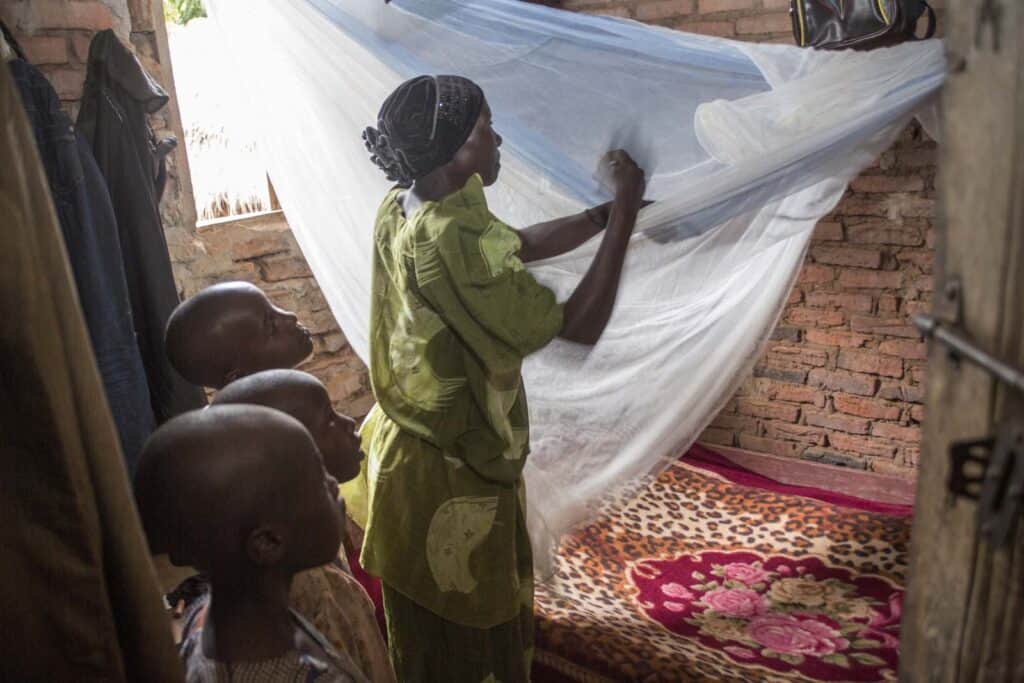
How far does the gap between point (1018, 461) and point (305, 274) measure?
212cm

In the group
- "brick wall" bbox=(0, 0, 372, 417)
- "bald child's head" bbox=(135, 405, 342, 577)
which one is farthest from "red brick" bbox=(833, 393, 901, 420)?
"bald child's head" bbox=(135, 405, 342, 577)

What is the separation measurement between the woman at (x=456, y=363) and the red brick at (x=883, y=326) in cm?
174

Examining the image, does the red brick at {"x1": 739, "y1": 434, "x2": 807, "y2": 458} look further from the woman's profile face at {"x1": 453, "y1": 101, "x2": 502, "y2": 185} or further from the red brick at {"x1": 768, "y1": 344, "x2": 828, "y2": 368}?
the woman's profile face at {"x1": 453, "y1": 101, "x2": 502, "y2": 185}

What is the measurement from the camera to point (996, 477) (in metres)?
0.80

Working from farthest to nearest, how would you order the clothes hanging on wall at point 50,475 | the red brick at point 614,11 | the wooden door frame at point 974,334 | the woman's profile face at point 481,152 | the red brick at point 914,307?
1. the red brick at point 614,11
2. the red brick at point 914,307
3. the woman's profile face at point 481,152
4. the wooden door frame at point 974,334
5. the clothes hanging on wall at point 50,475

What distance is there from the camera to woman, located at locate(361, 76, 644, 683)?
145 cm

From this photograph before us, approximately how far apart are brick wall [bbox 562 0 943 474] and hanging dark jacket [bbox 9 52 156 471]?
7.28ft

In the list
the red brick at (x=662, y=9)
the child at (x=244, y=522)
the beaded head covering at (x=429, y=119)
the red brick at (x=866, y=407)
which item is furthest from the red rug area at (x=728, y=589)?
the red brick at (x=662, y=9)

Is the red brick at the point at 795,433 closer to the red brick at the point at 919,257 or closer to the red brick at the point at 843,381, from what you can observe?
the red brick at the point at 843,381

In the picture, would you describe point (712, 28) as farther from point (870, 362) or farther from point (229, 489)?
point (229, 489)

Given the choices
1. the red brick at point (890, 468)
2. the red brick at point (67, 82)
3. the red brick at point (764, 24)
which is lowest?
the red brick at point (890, 468)

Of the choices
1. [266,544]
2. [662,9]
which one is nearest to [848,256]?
[662,9]

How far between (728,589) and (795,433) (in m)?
0.94

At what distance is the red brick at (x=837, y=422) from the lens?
3051 mm
